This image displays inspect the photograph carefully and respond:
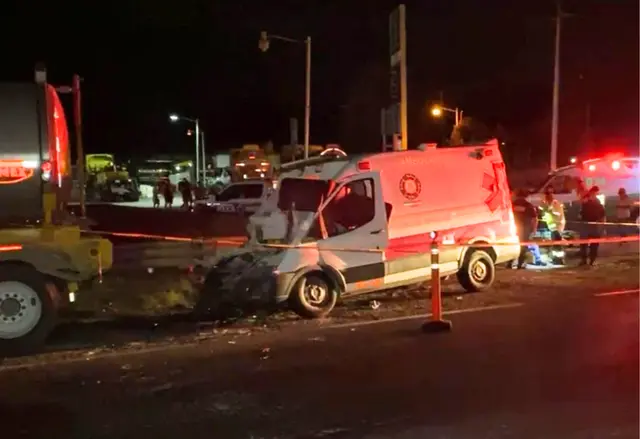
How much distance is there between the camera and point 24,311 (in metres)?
9.79

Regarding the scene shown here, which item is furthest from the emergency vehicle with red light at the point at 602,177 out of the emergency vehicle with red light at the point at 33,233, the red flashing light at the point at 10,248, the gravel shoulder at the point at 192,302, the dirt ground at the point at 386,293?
the red flashing light at the point at 10,248

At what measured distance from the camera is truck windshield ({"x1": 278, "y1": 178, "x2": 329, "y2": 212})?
12148 millimetres

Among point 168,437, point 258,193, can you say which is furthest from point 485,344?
point 258,193

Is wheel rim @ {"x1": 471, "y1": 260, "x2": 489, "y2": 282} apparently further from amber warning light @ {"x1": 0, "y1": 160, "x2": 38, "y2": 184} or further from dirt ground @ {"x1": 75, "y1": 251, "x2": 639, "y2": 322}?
amber warning light @ {"x1": 0, "y1": 160, "x2": 38, "y2": 184}

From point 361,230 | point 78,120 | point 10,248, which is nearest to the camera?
point 10,248

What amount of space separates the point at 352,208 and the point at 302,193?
0.77m

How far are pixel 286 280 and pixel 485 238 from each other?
3740 millimetres

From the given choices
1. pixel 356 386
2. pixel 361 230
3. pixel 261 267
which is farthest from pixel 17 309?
pixel 361 230

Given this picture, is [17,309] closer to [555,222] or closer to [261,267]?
[261,267]

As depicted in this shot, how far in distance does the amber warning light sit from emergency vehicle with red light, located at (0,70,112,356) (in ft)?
0.04

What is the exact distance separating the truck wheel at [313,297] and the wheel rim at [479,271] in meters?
2.77

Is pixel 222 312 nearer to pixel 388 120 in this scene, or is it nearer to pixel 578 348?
pixel 578 348

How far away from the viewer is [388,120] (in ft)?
64.6

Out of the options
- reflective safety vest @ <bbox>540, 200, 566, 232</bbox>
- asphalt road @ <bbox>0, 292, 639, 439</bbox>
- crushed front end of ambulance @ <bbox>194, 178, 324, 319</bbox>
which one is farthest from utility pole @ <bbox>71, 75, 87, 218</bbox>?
reflective safety vest @ <bbox>540, 200, 566, 232</bbox>
